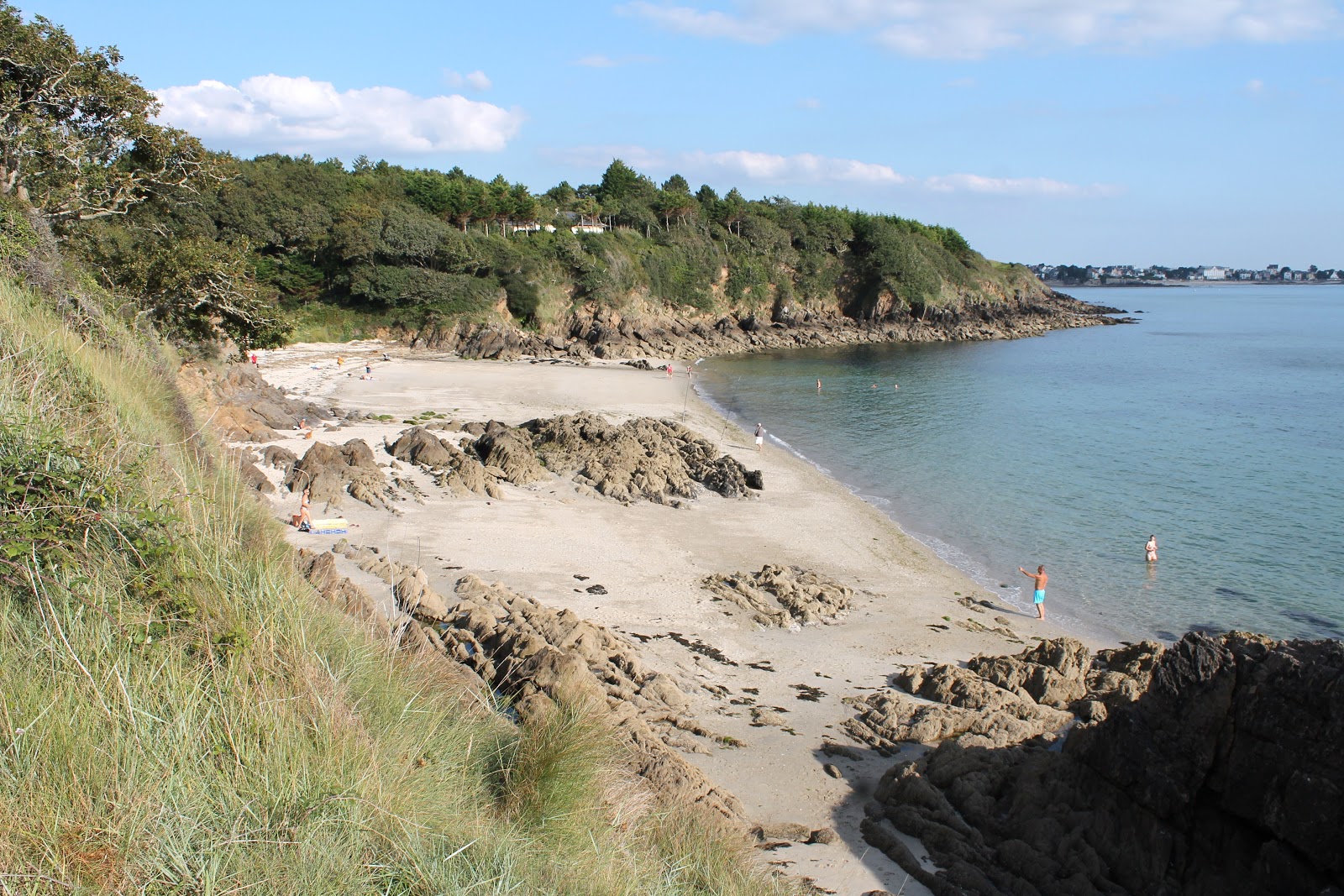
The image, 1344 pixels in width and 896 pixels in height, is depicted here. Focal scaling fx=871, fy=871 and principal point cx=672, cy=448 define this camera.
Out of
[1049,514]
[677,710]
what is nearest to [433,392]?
[1049,514]

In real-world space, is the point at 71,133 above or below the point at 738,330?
above

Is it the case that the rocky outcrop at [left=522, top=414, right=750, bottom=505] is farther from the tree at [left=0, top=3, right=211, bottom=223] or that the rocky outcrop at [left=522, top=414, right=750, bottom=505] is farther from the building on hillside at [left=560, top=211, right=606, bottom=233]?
the building on hillside at [left=560, top=211, right=606, bottom=233]

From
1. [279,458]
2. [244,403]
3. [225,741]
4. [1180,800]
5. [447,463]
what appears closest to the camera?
[225,741]

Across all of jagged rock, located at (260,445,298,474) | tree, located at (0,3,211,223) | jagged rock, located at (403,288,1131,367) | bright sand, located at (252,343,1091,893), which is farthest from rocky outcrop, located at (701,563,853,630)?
jagged rock, located at (403,288,1131,367)

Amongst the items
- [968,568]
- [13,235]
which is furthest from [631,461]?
[13,235]

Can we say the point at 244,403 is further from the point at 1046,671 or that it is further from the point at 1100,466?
the point at 1100,466

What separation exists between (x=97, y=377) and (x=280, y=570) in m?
3.14

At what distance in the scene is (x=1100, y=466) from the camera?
27906mm

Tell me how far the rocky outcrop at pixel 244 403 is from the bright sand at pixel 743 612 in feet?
3.33

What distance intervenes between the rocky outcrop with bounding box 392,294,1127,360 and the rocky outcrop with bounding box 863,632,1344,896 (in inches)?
1666

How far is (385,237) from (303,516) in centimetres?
3900

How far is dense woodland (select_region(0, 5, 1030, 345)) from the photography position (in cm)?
1566

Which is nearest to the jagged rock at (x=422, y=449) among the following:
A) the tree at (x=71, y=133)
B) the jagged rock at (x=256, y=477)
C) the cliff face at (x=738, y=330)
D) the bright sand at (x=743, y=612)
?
the bright sand at (x=743, y=612)

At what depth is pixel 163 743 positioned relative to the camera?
11.6 feet
